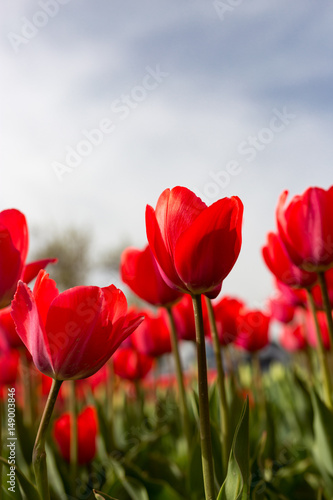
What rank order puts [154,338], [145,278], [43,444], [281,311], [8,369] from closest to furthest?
[43,444] → [145,278] → [154,338] → [8,369] → [281,311]

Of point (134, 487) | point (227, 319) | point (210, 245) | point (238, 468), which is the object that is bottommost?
point (134, 487)

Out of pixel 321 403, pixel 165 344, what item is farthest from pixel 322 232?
pixel 165 344

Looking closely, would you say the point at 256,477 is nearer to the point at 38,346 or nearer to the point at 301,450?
the point at 301,450

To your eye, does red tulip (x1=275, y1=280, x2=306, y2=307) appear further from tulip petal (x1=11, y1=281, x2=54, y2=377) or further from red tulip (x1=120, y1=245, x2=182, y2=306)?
tulip petal (x1=11, y1=281, x2=54, y2=377)

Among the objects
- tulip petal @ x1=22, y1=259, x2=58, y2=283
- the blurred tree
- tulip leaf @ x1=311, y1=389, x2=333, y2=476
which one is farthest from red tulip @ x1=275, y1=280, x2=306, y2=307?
the blurred tree

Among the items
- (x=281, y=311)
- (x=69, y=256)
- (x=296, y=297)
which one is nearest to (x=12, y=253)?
(x=296, y=297)

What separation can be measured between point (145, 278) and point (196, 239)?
411mm

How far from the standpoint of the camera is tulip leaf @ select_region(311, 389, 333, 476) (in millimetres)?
849

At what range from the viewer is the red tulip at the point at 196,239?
52 cm

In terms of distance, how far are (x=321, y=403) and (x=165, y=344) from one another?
693 millimetres

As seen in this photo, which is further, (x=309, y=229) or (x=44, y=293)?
(x=309, y=229)

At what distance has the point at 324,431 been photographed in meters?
0.86

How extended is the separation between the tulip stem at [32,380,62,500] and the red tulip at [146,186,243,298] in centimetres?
17

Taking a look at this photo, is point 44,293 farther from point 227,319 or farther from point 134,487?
point 227,319
